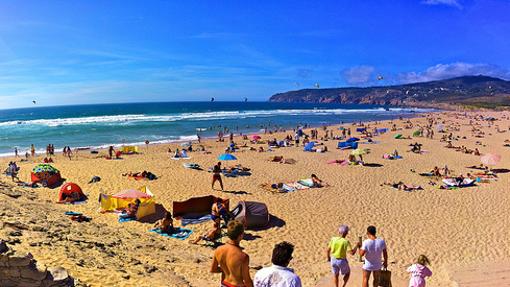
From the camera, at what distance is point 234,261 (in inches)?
141

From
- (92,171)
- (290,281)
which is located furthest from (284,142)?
(290,281)

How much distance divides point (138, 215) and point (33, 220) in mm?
3202

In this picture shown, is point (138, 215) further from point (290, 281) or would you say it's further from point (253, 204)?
point (290, 281)

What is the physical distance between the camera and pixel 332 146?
2947 cm

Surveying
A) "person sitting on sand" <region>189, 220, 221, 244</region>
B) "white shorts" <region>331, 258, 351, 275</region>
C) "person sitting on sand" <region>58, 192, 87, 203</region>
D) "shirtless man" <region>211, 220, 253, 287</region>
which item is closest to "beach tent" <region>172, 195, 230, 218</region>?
"person sitting on sand" <region>189, 220, 221, 244</region>

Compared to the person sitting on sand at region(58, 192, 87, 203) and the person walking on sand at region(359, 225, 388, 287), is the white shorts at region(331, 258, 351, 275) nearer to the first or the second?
the person walking on sand at region(359, 225, 388, 287)

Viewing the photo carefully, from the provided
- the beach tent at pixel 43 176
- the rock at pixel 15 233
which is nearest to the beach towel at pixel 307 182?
the beach tent at pixel 43 176

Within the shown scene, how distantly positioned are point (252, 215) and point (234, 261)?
24.8 ft

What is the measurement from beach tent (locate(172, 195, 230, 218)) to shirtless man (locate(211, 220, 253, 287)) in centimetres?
849

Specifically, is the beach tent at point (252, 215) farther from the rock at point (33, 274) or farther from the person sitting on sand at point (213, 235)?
the rock at point (33, 274)

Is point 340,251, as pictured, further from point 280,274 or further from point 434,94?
point 434,94

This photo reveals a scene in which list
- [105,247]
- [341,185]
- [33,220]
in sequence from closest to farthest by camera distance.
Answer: [105,247]
[33,220]
[341,185]

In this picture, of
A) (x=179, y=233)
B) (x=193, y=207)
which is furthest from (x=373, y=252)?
(x=193, y=207)

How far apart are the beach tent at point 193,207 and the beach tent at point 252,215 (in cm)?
100
